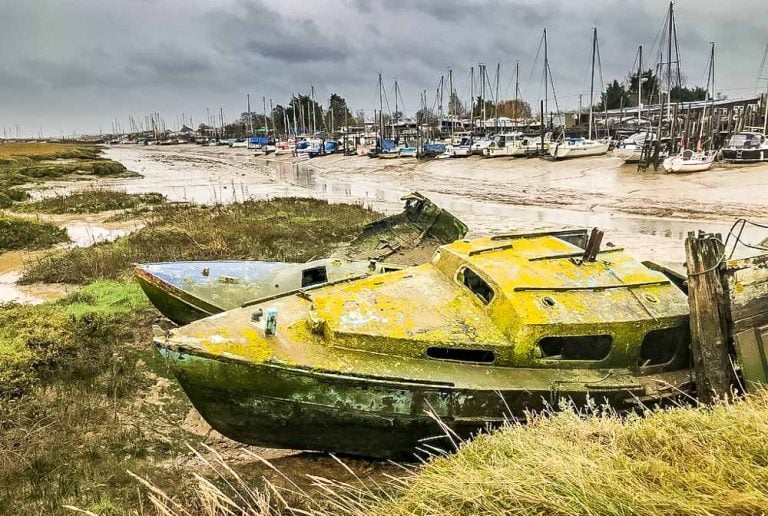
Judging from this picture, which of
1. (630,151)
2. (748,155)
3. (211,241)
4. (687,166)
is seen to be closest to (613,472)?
(211,241)

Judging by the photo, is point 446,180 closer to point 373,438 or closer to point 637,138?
point 637,138

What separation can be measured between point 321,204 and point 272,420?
2065cm

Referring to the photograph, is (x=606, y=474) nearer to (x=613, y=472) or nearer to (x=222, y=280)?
(x=613, y=472)

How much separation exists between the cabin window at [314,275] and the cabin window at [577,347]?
187 inches

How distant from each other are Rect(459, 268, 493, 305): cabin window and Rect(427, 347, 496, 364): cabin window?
3.10ft

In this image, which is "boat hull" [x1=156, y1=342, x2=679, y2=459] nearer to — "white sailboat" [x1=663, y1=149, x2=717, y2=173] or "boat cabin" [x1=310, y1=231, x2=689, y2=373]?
"boat cabin" [x1=310, y1=231, x2=689, y2=373]

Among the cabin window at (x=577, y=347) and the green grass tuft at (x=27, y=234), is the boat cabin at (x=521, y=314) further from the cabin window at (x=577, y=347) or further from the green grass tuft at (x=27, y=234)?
the green grass tuft at (x=27, y=234)

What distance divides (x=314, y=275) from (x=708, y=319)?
635 cm

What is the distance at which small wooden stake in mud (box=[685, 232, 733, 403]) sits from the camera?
6.41m

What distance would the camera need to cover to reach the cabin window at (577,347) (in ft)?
21.0

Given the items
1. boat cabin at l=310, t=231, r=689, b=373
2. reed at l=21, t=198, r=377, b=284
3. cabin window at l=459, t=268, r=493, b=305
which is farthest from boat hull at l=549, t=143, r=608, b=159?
cabin window at l=459, t=268, r=493, b=305

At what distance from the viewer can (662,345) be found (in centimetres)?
687

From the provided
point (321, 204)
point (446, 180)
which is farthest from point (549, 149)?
point (321, 204)

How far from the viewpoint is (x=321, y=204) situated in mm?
26094
